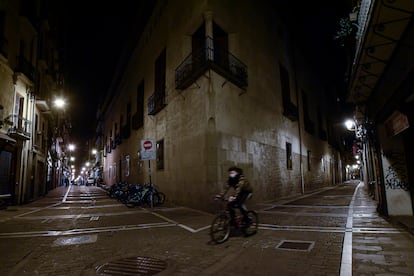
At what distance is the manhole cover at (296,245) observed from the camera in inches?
210

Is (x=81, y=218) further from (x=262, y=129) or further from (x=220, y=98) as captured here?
(x=262, y=129)

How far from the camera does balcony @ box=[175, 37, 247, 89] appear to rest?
11281 mm

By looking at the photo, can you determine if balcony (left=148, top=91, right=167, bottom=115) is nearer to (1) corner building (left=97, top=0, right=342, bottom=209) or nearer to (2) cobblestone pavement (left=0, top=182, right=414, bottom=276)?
(1) corner building (left=97, top=0, right=342, bottom=209)

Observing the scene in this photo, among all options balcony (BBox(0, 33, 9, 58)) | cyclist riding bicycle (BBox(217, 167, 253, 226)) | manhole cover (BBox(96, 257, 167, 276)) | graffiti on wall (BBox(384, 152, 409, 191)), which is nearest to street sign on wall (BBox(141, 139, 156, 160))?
cyclist riding bicycle (BBox(217, 167, 253, 226))

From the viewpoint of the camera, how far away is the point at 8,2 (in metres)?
13.2

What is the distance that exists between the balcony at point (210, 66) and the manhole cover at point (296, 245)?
761 cm

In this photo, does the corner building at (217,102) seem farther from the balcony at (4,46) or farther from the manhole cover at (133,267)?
the balcony at (4,46)

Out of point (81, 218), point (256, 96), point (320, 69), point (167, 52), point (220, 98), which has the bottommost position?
point (81, 218)

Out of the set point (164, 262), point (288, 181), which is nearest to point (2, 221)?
point (164, 262)

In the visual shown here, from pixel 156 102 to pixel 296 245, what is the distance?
12814mm

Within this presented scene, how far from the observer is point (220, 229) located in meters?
6.15

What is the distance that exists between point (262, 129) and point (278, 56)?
6.98 metres

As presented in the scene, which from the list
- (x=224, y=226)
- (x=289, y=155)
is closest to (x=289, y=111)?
(x=289, y=155)

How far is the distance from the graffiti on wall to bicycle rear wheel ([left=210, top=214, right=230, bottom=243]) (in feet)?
18.4
